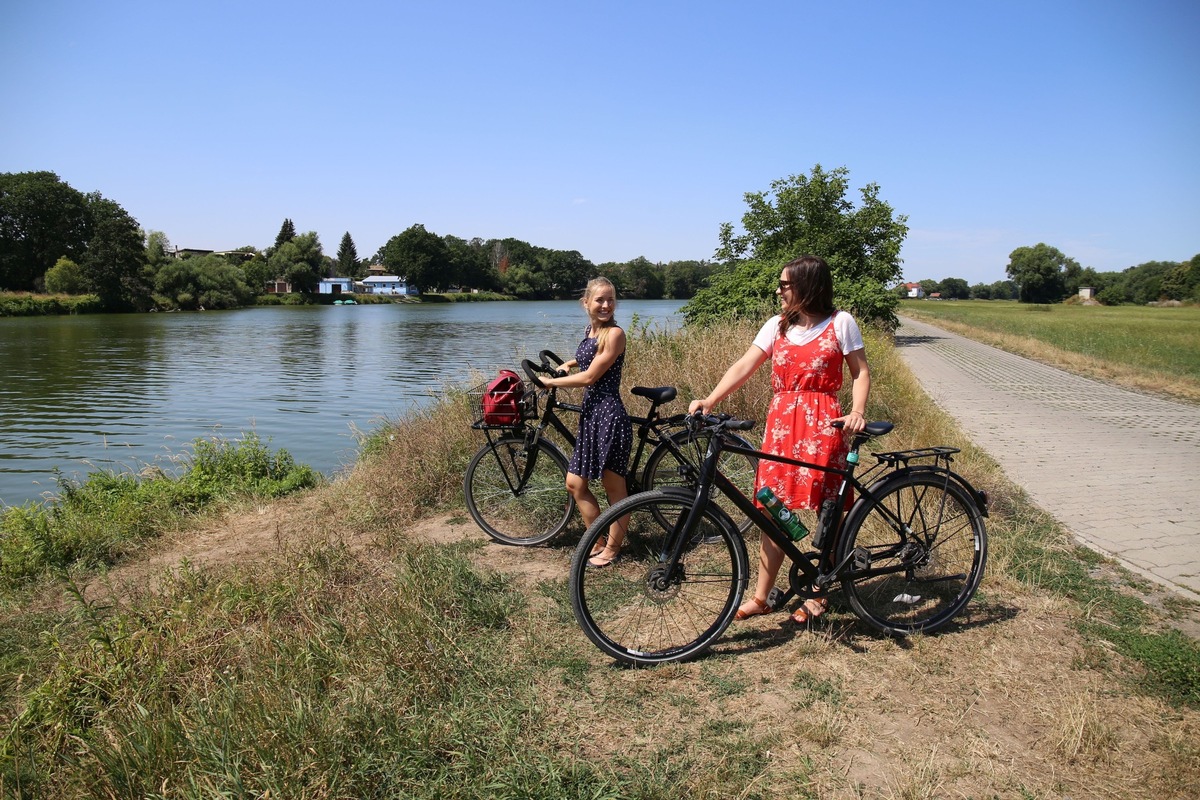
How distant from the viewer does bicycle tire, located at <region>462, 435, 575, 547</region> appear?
17.4 feet

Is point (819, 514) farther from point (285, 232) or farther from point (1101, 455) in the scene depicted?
point (285, 232)

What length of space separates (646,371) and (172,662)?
6.19m

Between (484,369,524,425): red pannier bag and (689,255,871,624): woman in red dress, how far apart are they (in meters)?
1.79

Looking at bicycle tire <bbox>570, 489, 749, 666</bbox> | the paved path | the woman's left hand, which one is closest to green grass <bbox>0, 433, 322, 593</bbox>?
bicycle tire <bbox>570, 489, 749, 666</bbox>

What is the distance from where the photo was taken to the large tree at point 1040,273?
103m

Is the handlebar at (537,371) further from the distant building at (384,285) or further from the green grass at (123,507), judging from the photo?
the distant building at (384,285)

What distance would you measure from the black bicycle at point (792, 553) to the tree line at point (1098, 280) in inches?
3735

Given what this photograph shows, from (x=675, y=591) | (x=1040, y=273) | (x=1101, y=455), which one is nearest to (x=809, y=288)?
(x=675, y=591)

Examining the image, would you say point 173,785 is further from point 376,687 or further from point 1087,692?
point 1087,692

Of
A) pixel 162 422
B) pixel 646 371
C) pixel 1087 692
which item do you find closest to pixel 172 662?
pixel 1087 692

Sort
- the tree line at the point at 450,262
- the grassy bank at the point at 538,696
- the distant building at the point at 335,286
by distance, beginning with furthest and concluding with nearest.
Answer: the distant building at the point at 335,286 < the tree line at the point at 450,262 < the grassy bank at the point at 538,696

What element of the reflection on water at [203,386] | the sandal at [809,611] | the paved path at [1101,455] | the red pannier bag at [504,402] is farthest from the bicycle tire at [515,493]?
the paved path at [1101,455]

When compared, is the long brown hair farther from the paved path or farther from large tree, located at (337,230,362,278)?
large tree, located at (337,230,362,278)

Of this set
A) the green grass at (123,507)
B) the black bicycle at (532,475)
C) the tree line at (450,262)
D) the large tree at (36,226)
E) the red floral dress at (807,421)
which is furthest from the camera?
the large tree at (36,226)
